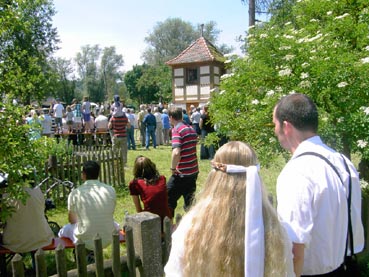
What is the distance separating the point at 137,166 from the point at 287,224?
3144mm

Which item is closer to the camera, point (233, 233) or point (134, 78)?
point (233, 233)

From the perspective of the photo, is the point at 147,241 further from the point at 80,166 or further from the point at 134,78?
the point at 134,78

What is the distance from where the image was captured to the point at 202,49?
A: 33.1 metres

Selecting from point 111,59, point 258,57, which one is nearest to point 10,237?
point 258,57

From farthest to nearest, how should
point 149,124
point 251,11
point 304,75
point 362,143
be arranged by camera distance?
point 149,124 < point 251,11 < point 304,75 < point 362,143

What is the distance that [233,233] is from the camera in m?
1.77

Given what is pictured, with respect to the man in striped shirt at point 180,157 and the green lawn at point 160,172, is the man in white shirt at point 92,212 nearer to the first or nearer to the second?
the man in striped shirt at point 180,157

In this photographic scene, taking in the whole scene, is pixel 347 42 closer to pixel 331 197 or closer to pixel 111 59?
pixel 331 197

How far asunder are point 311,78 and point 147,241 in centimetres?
291

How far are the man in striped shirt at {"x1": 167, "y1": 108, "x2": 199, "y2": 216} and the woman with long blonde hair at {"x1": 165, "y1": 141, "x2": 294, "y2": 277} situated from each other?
3885 millimetres

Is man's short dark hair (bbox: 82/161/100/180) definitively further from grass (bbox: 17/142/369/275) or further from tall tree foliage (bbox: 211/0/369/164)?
tall tree foliage (bbox: 211/0/369/164)

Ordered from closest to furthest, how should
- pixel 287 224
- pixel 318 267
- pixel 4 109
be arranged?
pixel 287 224, pixel 318 267, pixel 4 109

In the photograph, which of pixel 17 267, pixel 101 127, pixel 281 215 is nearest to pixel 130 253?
pixel 17 267

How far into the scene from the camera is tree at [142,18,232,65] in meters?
64.8
